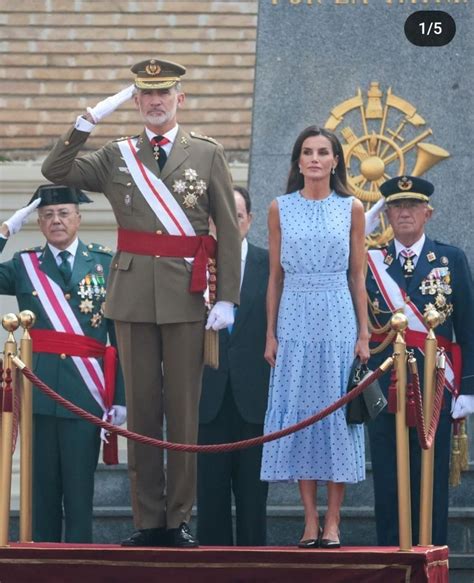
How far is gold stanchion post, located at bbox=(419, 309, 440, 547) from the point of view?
9531 mm

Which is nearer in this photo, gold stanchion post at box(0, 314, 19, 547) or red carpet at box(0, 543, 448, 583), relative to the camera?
red carpet at box(0, 543, 448, 583)

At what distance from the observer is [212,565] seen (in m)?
9.23

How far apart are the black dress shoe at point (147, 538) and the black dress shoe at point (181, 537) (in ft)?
0.09

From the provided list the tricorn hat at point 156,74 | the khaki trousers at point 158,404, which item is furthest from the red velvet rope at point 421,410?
the tricorn hat at point 156,74

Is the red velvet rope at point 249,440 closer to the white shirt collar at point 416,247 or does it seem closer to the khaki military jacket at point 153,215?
the khaki military jacket at point 153,215

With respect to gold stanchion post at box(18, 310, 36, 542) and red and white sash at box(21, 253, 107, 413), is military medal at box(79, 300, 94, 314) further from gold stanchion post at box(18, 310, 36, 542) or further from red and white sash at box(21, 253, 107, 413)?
gold stanchion post at box(18, 310, 36, 542)

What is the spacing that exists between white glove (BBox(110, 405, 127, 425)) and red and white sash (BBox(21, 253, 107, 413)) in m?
0.05

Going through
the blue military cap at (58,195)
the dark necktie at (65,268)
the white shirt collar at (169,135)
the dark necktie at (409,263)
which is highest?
the white shirt collar at (169,135)

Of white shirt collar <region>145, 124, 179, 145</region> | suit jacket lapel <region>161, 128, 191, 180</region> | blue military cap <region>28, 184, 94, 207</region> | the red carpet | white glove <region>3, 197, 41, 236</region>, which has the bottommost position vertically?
the red carpet

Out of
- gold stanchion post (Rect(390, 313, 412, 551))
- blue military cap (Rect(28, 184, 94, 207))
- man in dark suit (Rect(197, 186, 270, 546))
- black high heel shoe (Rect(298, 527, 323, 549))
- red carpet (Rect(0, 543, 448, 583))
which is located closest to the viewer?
red carpet (Rect(0, 543, 448, 583))

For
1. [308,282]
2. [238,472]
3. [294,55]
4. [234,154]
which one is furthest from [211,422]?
[234,154]

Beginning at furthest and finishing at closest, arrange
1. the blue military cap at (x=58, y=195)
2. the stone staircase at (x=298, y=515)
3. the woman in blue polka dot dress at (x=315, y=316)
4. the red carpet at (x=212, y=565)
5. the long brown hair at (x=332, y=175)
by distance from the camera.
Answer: the stone staircase at (x=298, y=515) < the blue military cap at (x=58, y=195) < the long brown hair at (x=332, y=175) < the woman in blue polka dot dress at (x=315, y=316) < the red carpet at (x=212, y=565)

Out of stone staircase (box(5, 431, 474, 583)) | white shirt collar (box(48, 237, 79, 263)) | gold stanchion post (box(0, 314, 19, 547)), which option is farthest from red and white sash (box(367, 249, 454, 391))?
gold stanchion post (box(0, 314, 19, 547))

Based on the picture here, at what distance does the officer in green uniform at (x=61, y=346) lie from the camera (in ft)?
34.8
